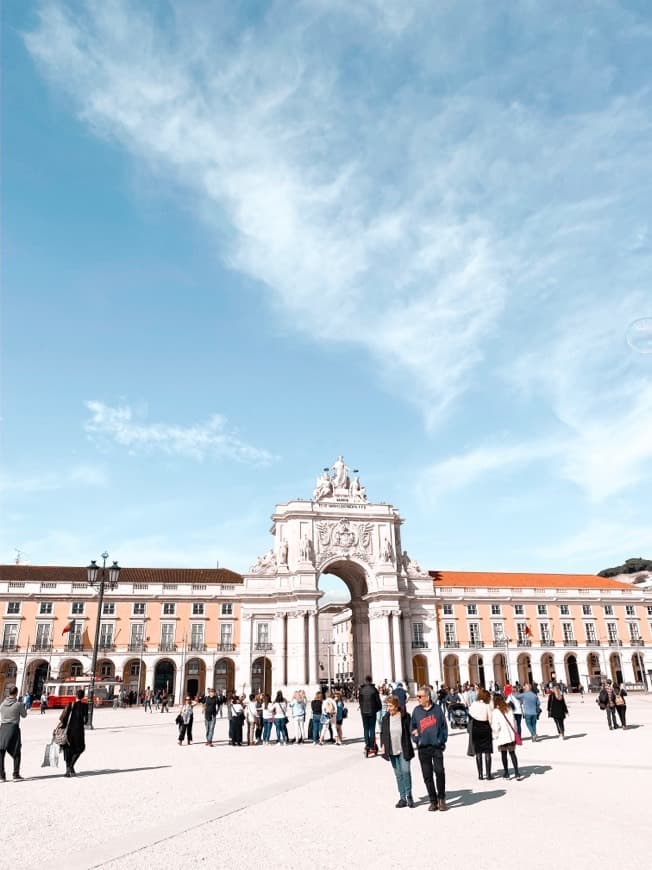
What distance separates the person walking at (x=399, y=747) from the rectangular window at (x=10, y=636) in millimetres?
58823

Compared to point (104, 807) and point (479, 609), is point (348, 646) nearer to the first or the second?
point (479, 609)

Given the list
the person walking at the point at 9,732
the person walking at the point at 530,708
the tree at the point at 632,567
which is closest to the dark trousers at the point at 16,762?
the person walking at the point at 9,732

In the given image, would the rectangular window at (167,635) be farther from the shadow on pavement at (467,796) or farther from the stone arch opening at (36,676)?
the shadow on pavement at (467,796)

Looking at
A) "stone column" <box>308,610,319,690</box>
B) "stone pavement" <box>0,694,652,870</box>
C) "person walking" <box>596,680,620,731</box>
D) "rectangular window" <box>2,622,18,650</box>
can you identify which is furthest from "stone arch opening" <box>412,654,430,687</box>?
"stone pavement" <box>0,694,652,870</box>

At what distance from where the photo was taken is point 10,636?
5912cm

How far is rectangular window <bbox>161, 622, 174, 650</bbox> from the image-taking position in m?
61.6

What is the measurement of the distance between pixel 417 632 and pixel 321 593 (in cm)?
1213

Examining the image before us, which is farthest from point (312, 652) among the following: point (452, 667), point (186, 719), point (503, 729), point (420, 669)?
point (503, 729)

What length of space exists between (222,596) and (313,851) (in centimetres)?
5865

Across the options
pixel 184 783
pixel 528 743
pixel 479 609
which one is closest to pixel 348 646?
pixel 479 609

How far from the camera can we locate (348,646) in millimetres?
105000

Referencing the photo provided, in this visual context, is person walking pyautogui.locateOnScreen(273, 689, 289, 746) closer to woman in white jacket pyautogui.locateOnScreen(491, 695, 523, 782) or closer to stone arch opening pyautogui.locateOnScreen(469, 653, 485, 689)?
woman in white jacket pyautogui.locateOnScreen(491, 695, 523, 782)

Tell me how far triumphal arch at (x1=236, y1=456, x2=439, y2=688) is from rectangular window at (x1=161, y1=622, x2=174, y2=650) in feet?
23.2

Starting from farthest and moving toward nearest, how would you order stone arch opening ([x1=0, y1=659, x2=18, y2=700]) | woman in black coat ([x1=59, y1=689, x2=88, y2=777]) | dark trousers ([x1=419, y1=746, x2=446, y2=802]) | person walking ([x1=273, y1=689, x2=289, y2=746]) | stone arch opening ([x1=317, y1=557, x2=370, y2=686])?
stone arch opening ([x1=317, y1=557, x2=370, y2=686]) → stone arch opening ([x1=0, y1=659, x2=18, y2=700]) → person walking ([x1=273, y1=689, x2=289, y2=746]) → woman in black coat ([x1=59, y1=689, x2=88, y2=777]) → dark trousers ([x1=419, y1=746, x2=446, y2=802])
